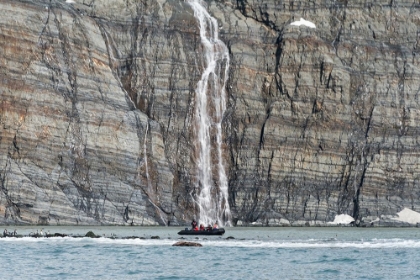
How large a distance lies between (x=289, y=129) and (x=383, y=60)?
1473 cm

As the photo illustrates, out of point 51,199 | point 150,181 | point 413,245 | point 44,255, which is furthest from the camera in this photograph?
point 150,181

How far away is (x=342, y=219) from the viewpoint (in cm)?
11500

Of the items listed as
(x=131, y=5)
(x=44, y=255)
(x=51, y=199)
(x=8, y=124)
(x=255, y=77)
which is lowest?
(x=44, y=255)

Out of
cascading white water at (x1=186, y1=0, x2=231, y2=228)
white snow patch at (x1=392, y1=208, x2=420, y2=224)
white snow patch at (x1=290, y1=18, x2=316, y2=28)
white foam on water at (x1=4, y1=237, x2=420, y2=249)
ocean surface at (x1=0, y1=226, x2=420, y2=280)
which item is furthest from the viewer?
white snow patch at (x1=290, y1=18, x2=316, y2=28)

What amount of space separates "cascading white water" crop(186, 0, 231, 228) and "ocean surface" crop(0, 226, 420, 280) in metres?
21.7

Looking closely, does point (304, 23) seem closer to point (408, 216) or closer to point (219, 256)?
point (408, 216)

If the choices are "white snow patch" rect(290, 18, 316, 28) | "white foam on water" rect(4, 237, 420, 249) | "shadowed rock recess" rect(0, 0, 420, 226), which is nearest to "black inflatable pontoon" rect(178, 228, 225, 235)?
"white foam on water" rect(4, 237, 420, 249)

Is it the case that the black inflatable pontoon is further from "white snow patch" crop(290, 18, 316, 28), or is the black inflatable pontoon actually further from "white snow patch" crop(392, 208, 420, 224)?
"white snow patch" crop(290, 18, 316, 28)

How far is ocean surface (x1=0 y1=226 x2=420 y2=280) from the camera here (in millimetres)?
59062

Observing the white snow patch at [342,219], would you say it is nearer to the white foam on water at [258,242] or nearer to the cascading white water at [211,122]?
the cascading white water at [211,122]

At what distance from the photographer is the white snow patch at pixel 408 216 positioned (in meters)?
114

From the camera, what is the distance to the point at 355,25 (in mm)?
127125

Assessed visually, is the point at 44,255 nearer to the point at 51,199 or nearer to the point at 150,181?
the point at 51,199

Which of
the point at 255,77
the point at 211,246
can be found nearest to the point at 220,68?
the point at 255,77
